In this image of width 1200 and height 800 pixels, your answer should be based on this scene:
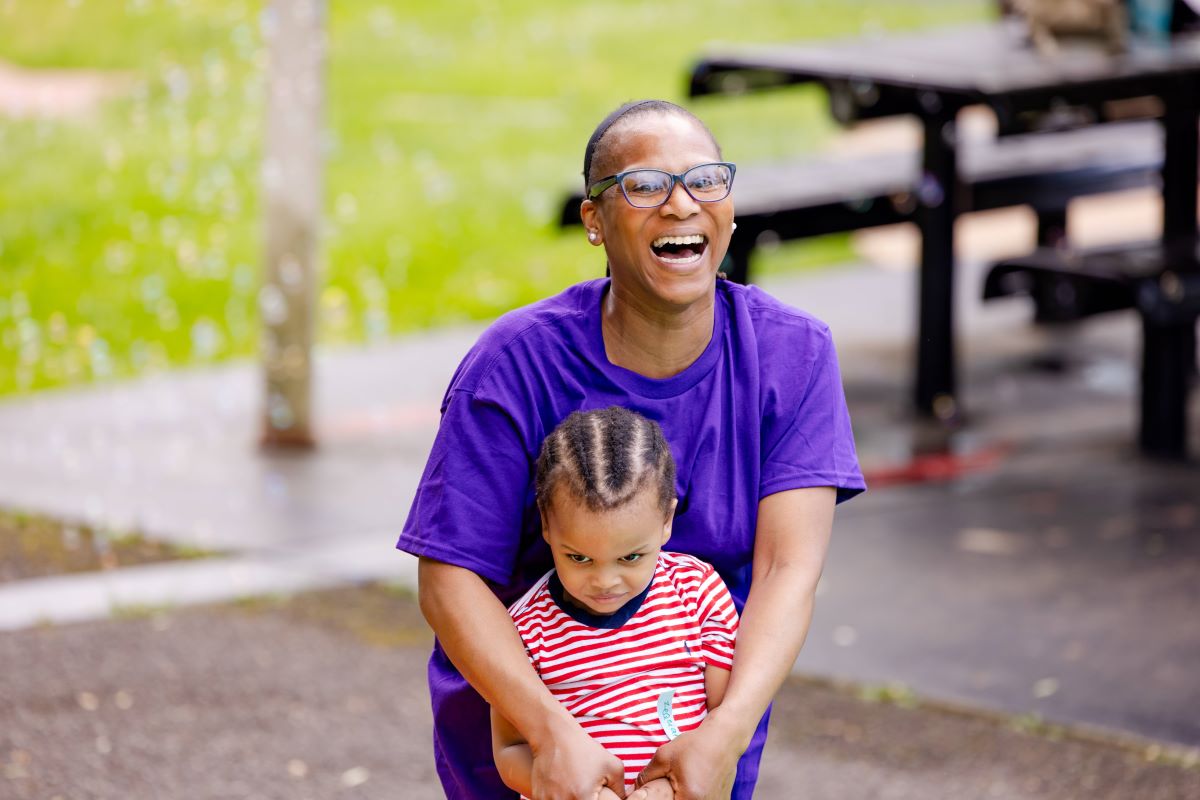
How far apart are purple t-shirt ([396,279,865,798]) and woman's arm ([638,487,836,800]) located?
0.03 meters

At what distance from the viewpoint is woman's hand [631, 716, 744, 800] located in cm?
235

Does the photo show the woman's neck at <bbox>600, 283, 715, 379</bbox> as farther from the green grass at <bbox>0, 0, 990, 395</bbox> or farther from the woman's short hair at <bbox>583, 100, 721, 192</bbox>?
the green grass at <bbox>0, 0, 990, 395</bbox>

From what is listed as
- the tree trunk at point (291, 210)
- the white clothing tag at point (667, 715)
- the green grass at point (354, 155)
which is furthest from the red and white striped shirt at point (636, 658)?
the green grass at point (354, 155)

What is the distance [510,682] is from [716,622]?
290mm

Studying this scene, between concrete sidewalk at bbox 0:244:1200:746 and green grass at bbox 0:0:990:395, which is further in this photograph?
green grass at bbox 0:0:990:395

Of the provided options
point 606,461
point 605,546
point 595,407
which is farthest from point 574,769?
point 595,407

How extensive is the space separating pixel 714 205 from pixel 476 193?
8406 millimetres

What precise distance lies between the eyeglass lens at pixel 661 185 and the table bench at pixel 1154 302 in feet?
13.1

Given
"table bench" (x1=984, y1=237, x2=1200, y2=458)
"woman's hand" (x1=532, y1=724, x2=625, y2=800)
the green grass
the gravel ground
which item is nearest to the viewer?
"woman's hand" (x1=532, y1=724, x2=625, y2=800)

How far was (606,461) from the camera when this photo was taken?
2.39 metres

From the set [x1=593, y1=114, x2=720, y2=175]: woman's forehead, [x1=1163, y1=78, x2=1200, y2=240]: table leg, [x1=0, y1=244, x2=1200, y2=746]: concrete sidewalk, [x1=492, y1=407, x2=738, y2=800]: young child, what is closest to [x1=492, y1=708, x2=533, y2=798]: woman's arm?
[x1=492, y1=407, x2=738, y2=800]: young child

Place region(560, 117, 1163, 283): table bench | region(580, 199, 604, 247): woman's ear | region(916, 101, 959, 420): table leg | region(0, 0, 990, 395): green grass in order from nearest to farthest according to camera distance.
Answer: region(580, 199, 604, 247): woman's ear < region(916, 101, 959, 420): table leg < region(560, 117, 1163, 283): table bench < region(0, 0, 990, 395): green grass

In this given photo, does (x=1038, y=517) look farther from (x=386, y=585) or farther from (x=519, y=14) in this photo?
(x=519, y=14)

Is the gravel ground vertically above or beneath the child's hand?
beneath
